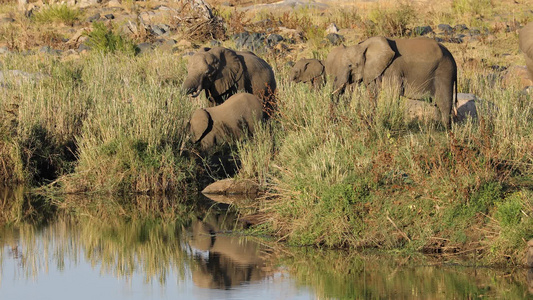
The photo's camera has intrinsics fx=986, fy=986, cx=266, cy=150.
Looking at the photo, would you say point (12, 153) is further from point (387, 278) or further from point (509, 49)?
point (509, 49)

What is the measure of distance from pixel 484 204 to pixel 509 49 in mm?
16150

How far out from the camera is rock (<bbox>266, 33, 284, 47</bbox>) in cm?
2525

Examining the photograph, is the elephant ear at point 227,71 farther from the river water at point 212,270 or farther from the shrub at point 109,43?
the shrub at point 109,43

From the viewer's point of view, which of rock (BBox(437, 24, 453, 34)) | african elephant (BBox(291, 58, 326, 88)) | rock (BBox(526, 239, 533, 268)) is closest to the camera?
rock (BBox(526, 239, 533, 268))

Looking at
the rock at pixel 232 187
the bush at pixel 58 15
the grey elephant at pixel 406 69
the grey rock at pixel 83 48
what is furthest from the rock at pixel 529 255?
the bush at pixel 58 15

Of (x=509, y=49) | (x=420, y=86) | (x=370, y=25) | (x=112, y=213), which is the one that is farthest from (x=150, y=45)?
(x=112, y=213)

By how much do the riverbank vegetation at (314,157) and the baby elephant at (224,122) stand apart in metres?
0.29

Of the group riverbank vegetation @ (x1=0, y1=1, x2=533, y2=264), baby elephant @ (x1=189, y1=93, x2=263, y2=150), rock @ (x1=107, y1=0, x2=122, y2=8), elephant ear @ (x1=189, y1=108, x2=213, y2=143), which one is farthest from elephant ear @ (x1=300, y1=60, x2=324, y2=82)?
rock @ (x1=107, y1=0, x2=122, y2=8)

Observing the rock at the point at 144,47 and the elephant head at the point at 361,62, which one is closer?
the elephant head at the point at 361,62

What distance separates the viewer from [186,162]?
1355cm

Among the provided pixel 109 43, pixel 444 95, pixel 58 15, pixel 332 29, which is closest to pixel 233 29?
pixel 332 29

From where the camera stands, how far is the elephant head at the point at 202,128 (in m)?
14.5

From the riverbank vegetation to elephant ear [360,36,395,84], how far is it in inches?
53.8

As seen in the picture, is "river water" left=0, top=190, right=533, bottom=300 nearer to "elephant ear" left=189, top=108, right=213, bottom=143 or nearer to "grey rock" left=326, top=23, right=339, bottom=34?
"elephant ear" left=189, top=108, right=213, bottom=143
